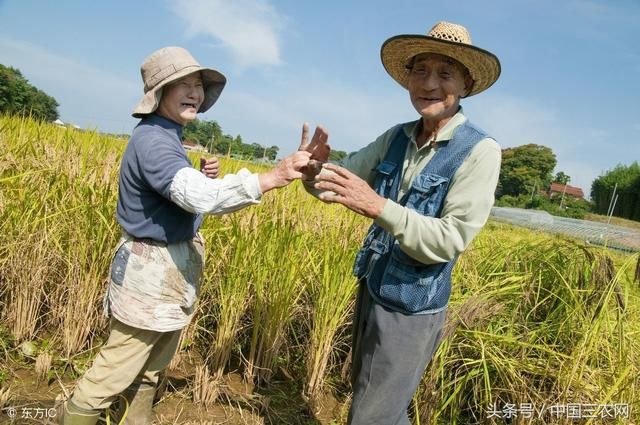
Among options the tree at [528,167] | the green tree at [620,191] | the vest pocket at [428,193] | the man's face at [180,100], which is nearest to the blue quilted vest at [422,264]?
the vest pocket at [428,193]

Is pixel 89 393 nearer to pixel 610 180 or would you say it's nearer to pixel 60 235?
pixel 60 235

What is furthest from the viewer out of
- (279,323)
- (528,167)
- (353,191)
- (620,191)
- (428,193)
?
(528,167)

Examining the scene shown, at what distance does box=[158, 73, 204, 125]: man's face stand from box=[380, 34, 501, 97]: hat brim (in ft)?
2.52

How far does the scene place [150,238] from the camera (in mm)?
1551

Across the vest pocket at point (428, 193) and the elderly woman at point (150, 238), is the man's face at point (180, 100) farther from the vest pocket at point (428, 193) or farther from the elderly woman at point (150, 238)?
the vest pocket at point (428, 193)

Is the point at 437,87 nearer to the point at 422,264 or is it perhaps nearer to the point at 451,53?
the point at 451,53

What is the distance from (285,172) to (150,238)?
57 cm

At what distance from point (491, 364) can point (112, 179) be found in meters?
2.34

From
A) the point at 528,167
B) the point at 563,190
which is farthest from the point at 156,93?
the point at 563,190

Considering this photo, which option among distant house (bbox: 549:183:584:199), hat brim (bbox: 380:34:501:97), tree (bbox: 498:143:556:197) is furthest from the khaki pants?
distant house (bbox: 549:183:584:199)

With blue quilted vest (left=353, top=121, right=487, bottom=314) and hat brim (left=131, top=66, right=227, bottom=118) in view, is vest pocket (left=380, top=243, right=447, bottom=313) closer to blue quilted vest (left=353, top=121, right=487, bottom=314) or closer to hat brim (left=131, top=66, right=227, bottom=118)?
blue quilted vest (left=353, top=121, right=487, bottom=314)

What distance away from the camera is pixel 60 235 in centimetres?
229

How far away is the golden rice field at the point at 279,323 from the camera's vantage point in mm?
1985

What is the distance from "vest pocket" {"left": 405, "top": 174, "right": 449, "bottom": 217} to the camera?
1.35 metres
